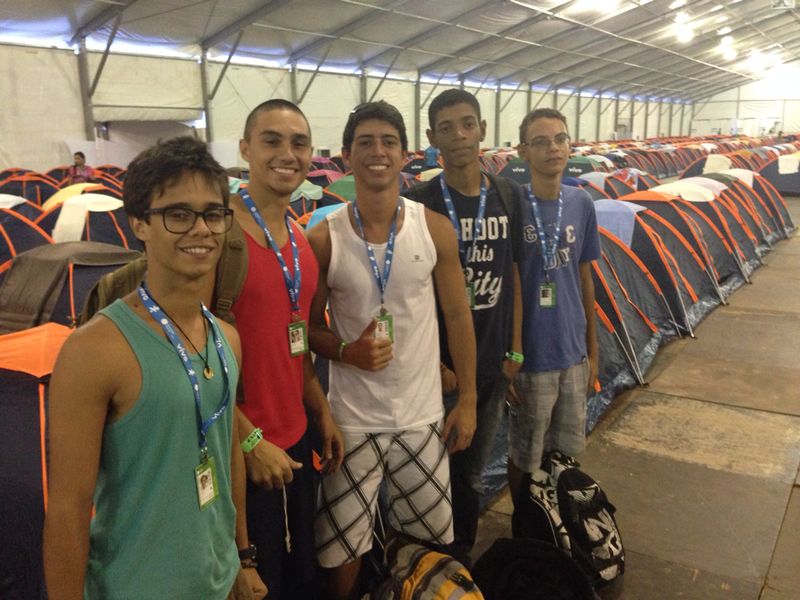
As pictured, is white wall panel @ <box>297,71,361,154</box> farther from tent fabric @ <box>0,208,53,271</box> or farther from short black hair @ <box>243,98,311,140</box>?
short black hair @ <box>243,98,311,140</box>

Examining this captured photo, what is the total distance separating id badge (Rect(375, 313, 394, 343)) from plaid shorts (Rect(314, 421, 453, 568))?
27 centimetres

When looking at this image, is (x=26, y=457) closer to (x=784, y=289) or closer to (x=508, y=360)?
(x=508, y=360)

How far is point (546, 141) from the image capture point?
2271 millimetres

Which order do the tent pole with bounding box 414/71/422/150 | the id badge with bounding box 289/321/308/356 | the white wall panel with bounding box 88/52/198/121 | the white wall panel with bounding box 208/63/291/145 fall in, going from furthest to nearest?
the tent pole with bounding box 414/71/422/150
the white wall panel with bounding box 208/63/291/145
the white wall panel with bounding box 88/52/198/121
the id badge with bounding box 289/321/308/356

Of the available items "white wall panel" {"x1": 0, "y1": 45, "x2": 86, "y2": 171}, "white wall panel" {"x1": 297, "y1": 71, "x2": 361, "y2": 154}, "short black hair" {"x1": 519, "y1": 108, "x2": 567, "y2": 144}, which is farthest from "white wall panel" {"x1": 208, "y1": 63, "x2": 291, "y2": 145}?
"short black hair" {"x1": 519, "y1": 108, "x2": 567, "y2": 144}

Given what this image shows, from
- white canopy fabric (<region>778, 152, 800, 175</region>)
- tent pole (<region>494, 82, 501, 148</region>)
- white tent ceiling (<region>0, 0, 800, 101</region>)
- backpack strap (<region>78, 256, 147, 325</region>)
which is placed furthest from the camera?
tent pole (<region>494, 82, 501, 148</region>)

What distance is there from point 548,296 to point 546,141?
0.55 meters

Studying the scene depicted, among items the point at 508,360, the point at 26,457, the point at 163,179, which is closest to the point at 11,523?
the point at 26,457

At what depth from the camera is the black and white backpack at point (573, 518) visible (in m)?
2.31

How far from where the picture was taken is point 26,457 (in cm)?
172

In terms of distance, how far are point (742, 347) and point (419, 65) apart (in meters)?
16.7

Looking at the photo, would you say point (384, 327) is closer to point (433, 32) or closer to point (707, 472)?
point (707, 472)

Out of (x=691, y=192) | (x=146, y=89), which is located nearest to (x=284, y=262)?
(x=691, y=192)

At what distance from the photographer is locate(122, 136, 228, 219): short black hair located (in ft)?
3.69
